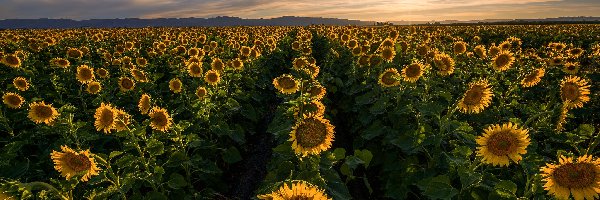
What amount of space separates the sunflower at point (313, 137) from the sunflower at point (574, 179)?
5.80ft

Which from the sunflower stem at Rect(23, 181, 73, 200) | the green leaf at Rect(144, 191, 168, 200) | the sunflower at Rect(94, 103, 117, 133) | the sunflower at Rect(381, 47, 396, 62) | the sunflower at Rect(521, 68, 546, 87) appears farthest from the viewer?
the sunflower at Rect(381, 47, 396, 62)

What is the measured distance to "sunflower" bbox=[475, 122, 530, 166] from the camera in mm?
3330

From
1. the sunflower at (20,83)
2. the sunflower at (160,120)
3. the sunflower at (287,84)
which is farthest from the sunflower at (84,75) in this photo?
the sunflower at (287,84)

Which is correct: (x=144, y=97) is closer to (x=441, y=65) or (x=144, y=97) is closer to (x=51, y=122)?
(x=51, y=122)

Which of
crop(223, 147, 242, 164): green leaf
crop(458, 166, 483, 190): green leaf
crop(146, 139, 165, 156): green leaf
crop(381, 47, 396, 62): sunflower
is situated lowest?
crop(223, 147, 242, 164): green leaf

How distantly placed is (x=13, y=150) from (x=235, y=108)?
11.1 feet

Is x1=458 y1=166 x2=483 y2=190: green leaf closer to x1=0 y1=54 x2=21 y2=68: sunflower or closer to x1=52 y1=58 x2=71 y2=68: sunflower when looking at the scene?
x1=52 y1=58 x2=71 y2=68: sunflower

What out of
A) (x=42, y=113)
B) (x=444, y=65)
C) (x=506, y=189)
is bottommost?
(x=506, y=189)

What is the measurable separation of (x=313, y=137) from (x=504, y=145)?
5.62 ft

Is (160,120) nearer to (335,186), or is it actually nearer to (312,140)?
(312,140)

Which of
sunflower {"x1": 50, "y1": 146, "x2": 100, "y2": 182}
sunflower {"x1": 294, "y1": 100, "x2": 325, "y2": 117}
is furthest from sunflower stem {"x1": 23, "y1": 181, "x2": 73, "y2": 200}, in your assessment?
sunflower {"x1": 294, "y1": 100, "x2": 325, "y2": 117}

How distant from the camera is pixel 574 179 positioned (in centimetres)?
283

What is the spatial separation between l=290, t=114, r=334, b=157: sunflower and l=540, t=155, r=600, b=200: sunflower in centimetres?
177

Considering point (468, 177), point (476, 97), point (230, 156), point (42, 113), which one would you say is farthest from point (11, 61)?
point (468, 177)
